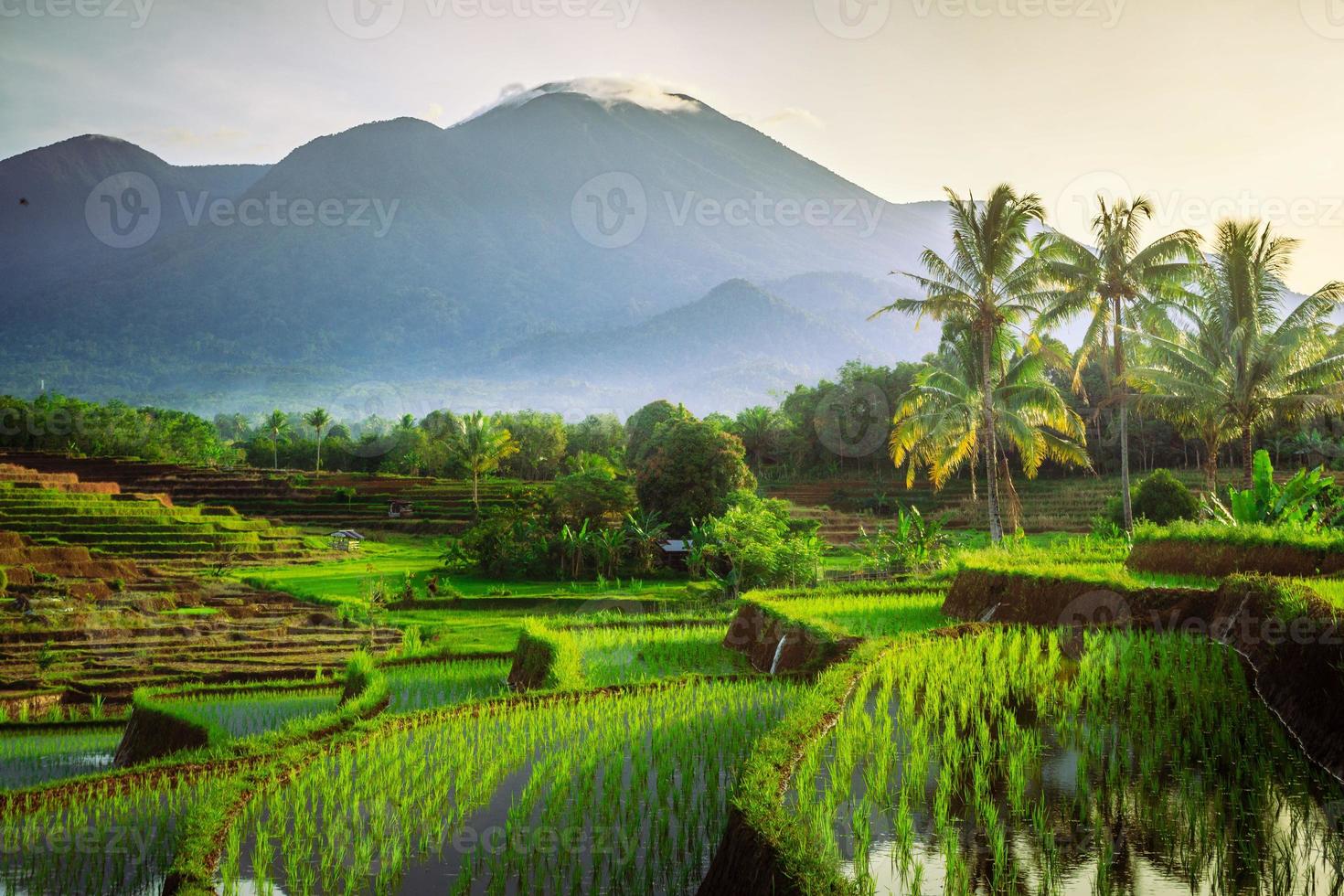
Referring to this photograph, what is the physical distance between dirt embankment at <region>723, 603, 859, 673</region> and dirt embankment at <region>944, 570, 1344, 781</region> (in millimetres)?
2622

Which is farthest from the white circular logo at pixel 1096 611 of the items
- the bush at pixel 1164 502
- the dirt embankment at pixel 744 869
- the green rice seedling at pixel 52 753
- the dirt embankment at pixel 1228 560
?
the bush at pixel 1164 502

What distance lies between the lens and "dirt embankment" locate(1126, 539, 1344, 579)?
1046 cm

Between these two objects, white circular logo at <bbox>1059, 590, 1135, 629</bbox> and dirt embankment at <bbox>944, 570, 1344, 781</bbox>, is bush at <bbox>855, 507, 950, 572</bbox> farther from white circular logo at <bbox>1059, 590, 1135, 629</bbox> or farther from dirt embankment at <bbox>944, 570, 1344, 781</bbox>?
white circular logo at <bbox>1059, 590, 1135, 629</bbox>

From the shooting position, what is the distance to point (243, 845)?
17.4 ft

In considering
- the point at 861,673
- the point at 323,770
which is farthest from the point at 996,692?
the point at 323,770

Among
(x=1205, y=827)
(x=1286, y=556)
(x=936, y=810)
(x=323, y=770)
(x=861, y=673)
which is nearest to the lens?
(x=1205, y=827)

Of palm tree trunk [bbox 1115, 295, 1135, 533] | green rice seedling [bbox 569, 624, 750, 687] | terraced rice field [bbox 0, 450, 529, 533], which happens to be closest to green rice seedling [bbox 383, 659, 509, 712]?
green rice seedling [bbox 569, 624, 750, 687]

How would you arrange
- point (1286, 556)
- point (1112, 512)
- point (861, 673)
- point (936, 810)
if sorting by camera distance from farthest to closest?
point (1112, 512)
point (1286, 556)
point (861, 673)
point (936, 810)

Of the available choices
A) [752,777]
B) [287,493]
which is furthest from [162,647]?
[287,493]

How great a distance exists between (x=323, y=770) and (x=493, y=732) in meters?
1.37

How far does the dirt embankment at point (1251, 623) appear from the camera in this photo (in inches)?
226

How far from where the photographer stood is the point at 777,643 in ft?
37.8

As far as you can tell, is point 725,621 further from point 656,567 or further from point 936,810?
point 656,567

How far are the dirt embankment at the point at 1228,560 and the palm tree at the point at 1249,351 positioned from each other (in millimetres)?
14523
